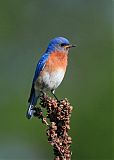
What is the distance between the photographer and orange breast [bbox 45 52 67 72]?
42.2 feet

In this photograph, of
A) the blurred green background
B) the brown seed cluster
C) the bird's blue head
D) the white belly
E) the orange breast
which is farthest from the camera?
the blurred green background

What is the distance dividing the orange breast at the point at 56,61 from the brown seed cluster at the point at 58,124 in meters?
1.70

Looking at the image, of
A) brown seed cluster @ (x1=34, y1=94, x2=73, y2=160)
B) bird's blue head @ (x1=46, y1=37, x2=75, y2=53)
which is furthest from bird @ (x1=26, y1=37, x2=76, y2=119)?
brown seed cluster @ (x1=34, y1=94, x2=73, y2=160)

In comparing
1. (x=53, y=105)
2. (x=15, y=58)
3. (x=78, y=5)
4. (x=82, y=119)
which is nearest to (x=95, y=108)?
(x=82, y=119)

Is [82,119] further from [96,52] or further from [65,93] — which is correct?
[96,52]

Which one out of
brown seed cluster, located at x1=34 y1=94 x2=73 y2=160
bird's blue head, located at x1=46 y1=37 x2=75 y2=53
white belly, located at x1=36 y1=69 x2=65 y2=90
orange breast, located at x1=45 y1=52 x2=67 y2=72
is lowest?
brown seed cluster, located at x1=34 y1=94 x2=73 y2=160

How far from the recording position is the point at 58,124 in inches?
419

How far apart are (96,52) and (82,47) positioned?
0.74 meters

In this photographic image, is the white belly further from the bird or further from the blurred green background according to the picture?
the blurred green background

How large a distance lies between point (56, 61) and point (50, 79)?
36 cm

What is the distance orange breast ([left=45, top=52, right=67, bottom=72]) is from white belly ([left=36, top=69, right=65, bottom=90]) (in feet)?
0.25

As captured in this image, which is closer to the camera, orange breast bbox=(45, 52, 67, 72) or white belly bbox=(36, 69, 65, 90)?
white belly bbox=(36, 69, 65, 90)

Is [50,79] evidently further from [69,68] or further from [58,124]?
[69,68]

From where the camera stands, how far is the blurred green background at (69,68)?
19531 mm
